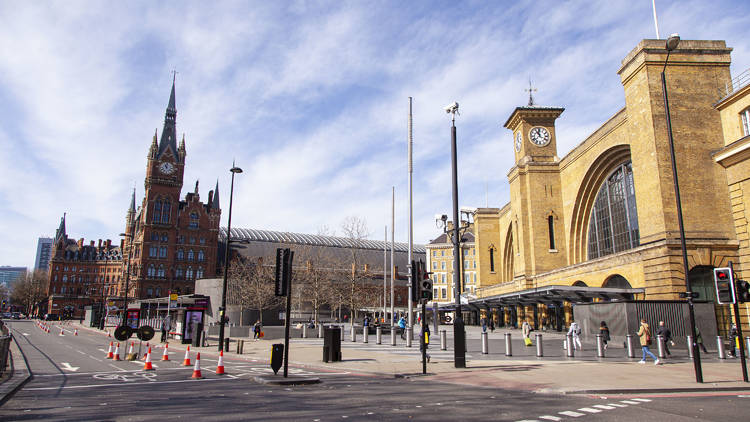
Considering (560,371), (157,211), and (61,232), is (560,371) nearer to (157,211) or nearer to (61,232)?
(157,211)

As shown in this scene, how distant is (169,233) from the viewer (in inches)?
3812

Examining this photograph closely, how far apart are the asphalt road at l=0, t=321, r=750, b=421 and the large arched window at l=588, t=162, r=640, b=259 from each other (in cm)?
2503

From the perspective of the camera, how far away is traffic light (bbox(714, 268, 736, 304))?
39.3 feet

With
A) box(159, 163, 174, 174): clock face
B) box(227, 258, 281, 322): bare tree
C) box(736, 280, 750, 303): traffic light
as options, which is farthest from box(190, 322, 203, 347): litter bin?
box(159, 163, 174, 174): clock face

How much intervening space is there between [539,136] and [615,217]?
40.2ft

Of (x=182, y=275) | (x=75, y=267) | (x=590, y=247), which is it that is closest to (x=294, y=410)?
(x=590, y=247)

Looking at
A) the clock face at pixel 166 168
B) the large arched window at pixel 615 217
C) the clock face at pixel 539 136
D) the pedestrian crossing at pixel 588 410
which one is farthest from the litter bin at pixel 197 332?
the clock face at pixel 166 168

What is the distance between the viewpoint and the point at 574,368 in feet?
49.0

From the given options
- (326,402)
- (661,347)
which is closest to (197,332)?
(326,402)

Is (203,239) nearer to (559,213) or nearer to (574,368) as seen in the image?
(559,213)

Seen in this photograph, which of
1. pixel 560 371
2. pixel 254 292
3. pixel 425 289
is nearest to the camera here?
pixel 560 371

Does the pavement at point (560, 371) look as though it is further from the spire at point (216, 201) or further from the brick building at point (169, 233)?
the spire at point (216, 201)

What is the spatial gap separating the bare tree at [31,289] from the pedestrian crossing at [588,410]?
149504 mm

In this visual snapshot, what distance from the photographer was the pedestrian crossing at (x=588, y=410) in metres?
7.71
